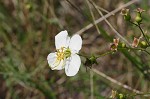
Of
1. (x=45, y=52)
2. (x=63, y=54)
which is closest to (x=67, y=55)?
(x=63, y=54)

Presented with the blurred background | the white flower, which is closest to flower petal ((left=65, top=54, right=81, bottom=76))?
the white flower

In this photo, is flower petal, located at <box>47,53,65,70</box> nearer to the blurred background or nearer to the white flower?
the white flower

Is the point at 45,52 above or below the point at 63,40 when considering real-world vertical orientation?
above

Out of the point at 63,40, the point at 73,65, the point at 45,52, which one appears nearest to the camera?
the point at 73,65

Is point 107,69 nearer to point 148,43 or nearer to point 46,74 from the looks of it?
point 46,74

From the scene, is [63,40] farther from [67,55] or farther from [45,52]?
[45,52]

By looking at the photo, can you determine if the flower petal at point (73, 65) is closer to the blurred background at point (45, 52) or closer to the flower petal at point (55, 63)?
the flower petal at point (55, 63)

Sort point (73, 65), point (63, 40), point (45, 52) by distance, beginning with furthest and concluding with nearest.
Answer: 1. point (45, 52)
2. point (63, 40)
3. point (73, 65)
